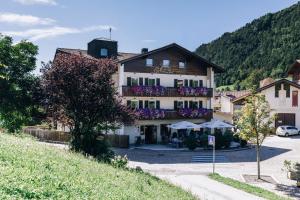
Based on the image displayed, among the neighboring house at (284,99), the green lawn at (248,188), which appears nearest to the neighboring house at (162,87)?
the neighboring house at (284,99)

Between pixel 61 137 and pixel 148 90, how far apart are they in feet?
33.8

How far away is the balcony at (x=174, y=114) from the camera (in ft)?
149

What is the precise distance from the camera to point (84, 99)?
27594 millimetres

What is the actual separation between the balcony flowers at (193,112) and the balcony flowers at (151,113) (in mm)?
2371

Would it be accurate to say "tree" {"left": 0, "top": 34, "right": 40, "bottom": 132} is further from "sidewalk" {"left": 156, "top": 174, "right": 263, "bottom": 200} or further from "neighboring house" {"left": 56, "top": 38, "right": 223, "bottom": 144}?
"sidewalk" {"left": 156, "top": 174, "right": 263, "bottom": 200}

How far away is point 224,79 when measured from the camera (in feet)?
437

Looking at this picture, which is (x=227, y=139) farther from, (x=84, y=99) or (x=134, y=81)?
(x=84, y=99)

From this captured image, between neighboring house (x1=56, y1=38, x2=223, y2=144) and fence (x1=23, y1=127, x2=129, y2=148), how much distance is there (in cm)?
175

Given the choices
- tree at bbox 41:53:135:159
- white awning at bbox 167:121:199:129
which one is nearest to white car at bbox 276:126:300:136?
white awning at bbox 167:121:199:129

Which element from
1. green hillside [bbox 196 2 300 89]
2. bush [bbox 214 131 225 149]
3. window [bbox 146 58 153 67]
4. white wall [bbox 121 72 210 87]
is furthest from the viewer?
green hillside [bbox 196 2 300 89]

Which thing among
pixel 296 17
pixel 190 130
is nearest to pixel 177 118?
pixel 190 130

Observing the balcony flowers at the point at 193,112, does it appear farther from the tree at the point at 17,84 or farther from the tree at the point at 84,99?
the tree at the point at 84,99

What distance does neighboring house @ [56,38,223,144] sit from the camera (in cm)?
4562

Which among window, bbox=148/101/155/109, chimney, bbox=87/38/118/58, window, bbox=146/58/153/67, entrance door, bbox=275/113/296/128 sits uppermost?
chimney, bbox=87/38/118/58
